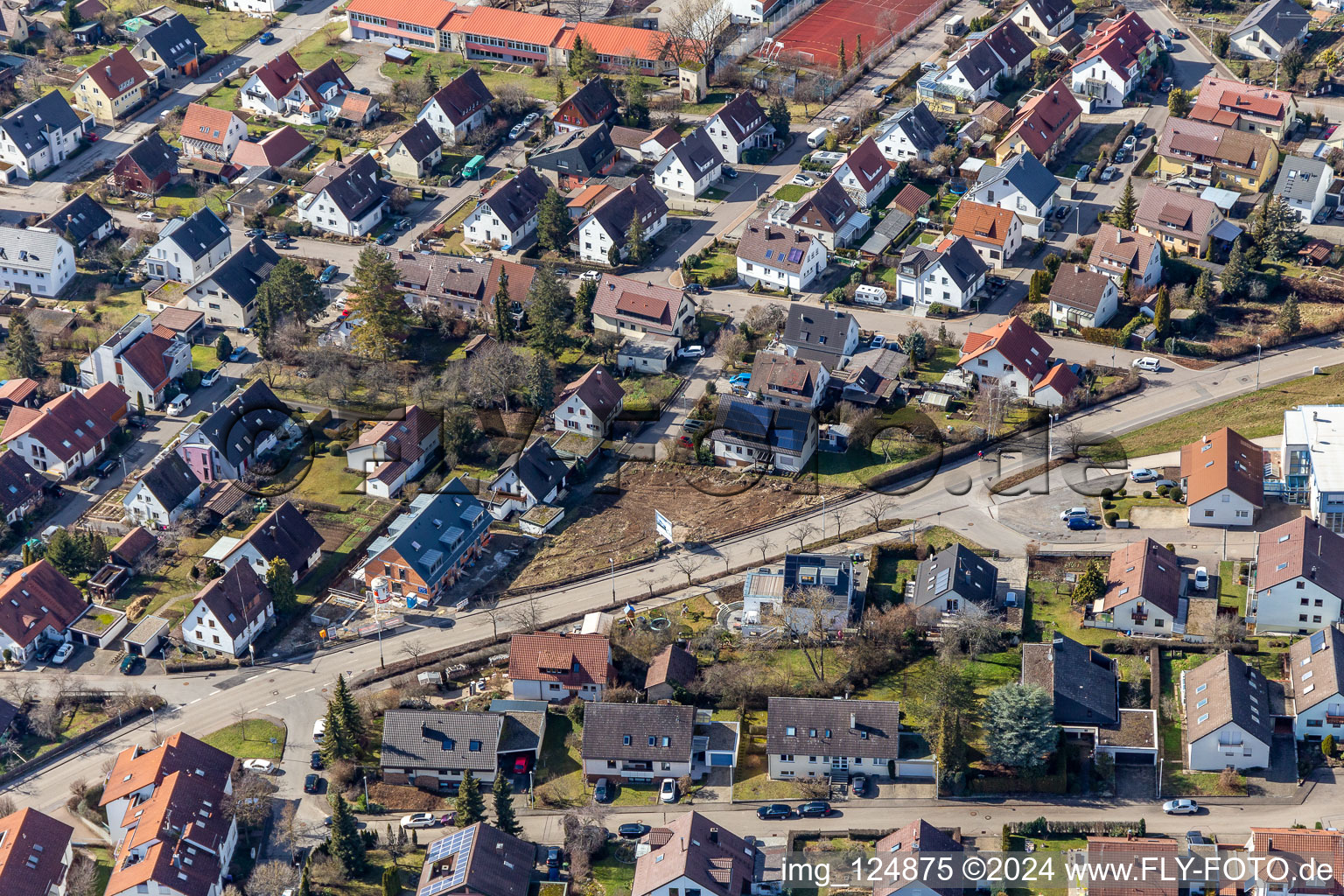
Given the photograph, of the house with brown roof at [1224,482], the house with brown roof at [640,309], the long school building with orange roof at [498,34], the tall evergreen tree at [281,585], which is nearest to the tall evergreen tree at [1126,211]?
the house with brown roof at [1224,482]

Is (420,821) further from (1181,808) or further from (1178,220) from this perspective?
(1178,220)

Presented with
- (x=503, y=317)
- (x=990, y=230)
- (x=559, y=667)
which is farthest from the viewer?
(x=990, y=230)

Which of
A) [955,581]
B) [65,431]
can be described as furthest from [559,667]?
[65,431]

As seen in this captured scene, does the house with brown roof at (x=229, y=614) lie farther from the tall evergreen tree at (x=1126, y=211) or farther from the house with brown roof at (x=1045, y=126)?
the house with brown roof at (x=1045, y=126)

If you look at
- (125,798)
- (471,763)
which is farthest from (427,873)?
(125,798)

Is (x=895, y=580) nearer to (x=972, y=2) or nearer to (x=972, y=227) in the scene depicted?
(x=972, y=227)

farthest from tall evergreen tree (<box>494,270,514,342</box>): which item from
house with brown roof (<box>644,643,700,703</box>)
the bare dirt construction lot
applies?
house with brown roof (<box>644,643,700,703</box>)
